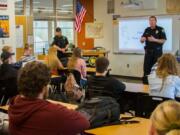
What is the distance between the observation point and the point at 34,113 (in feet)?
7.61

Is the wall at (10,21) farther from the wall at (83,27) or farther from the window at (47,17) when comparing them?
the wall at (83,27)

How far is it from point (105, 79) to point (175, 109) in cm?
285

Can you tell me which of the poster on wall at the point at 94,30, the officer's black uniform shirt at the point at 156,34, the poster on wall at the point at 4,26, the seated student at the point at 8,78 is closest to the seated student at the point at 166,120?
the seated student at the point at 8,78

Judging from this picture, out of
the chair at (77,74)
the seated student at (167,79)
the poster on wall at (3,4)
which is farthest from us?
the poster on wall at (3,4)

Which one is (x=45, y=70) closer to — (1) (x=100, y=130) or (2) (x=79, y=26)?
(1) (x=100, y=130)

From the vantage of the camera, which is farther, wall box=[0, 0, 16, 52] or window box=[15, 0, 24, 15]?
window box=[15, 0, 24, 15]

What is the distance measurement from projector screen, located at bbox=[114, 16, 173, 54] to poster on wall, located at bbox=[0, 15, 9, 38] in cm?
435

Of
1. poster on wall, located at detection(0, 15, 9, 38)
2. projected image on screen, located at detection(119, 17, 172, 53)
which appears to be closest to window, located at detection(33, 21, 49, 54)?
projected image on screen, located at detection(119, 17, 172, 53)

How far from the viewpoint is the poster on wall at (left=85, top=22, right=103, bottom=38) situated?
12094 mm

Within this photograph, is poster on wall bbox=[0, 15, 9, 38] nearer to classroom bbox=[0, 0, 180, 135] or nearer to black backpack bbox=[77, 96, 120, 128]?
classroom bbox=[0, 0, 180, 135]

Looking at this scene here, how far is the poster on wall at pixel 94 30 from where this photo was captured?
12.1 metres

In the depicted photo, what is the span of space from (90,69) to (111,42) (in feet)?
13.3

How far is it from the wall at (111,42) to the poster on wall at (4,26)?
444 centimetres

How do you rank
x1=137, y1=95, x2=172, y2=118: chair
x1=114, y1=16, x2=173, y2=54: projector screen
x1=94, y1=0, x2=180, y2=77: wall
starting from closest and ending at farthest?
x1=137, y1=95, x2=172, y2=118: chair, x1=114, y1=16, x2=173, y2=54: projector screen, x1=94, y1=0, x2=180, y2=77: wall
